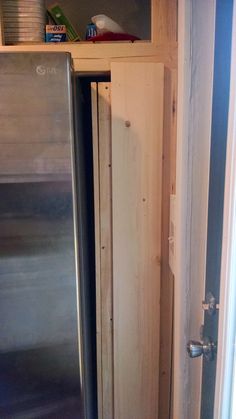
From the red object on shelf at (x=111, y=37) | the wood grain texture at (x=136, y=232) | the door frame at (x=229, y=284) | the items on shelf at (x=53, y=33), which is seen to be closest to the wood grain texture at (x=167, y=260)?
the wood grain texture at (x=136, y=232)

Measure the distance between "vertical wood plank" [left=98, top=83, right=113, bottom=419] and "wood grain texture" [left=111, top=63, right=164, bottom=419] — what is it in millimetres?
29

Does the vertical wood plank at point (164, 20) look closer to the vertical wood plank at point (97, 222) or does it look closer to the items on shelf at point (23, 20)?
the vertical wood plank at point (97, 222)

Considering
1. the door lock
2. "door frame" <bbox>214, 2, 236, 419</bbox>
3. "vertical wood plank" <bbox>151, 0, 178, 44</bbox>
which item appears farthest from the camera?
"vertical wood plank" <bbox>151, 0, 178, 44</bbox>

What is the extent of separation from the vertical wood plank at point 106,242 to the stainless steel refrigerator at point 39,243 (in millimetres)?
263

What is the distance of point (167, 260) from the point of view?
4.27ft

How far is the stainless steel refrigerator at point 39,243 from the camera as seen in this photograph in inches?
35.4

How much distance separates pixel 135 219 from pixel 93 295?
449 mm

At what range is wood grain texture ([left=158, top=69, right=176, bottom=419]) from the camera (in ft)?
4.01

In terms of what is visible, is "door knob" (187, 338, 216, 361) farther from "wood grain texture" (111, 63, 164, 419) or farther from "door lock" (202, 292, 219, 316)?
"wood grain texture" (111, 63, 164, 419)

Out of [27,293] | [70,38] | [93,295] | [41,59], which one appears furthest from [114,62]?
[93,295]

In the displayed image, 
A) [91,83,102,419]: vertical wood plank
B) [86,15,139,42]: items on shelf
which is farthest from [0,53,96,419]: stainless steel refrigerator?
[86,15,139,42]: items on shelf

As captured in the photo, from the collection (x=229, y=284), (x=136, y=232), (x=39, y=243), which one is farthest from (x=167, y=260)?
(x=229, y=284)

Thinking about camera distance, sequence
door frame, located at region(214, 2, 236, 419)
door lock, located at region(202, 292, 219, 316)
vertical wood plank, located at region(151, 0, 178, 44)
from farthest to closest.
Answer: vertical wood plank, located at region(151, 0, 178, 44) < door lock, located at region(202, 292, 219, 316) < door frame, located at region(214, 2, 236, 419)

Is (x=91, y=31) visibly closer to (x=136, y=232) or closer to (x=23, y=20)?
(x=23, y=20)
